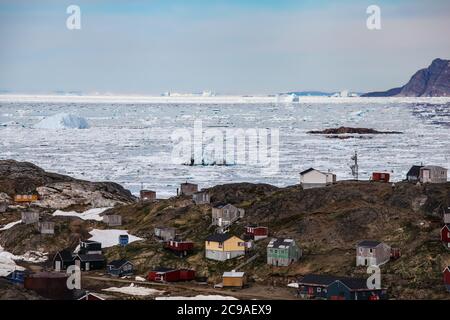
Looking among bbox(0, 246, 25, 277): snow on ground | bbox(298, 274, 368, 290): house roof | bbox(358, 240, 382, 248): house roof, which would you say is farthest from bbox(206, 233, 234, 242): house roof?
bbox(0, 246, 25, 277): snow on ground

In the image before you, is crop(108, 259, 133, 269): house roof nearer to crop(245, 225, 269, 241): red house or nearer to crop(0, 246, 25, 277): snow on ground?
→ crop(0, 246, 25, 277): snow on ground

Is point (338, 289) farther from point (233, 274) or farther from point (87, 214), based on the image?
point (87, 214)

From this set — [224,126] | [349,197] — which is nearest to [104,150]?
[224,126]

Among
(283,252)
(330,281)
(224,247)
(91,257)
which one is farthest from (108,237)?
(330,281)

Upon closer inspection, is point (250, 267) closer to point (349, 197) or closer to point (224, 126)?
point (349, 197)

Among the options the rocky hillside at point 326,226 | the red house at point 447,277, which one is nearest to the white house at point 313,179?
the rocky hillside at point 326,226

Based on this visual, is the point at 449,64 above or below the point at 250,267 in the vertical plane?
above
